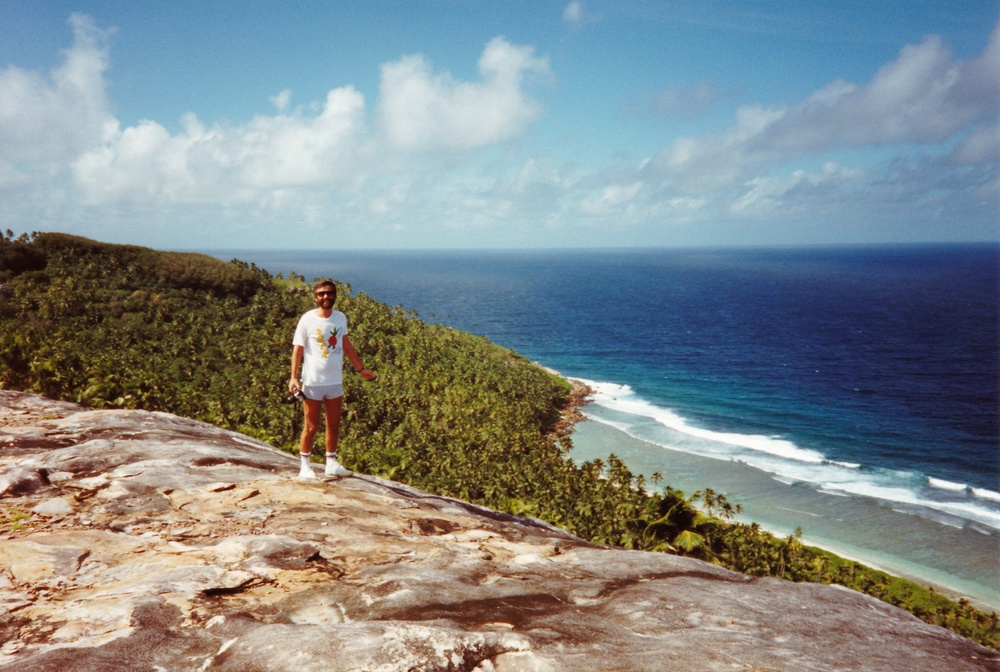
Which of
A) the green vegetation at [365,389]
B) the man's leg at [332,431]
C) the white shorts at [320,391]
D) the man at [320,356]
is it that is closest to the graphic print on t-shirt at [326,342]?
the man at [320,356]

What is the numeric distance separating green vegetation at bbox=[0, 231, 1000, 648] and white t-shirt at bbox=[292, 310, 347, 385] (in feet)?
36.9

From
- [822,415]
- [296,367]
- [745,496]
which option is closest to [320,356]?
[296,367]

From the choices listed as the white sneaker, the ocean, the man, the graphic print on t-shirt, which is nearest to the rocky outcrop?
the white sneaker

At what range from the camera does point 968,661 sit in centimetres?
592

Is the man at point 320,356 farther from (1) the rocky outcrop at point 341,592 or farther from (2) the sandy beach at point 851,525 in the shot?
(2) the sandy beach at point 851,525

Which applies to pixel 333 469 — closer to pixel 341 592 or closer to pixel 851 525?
pixel 341 592

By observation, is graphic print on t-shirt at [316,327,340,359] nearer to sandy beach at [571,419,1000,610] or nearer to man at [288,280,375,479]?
man at [288,280,375,479]

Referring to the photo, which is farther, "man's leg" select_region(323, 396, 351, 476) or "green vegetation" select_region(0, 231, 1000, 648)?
"green vegetation" select_region(0, 231, 1000, 648)

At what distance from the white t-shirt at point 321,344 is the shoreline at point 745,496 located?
3668 cm

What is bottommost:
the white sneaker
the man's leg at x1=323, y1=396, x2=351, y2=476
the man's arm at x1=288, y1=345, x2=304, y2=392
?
the white sneaker

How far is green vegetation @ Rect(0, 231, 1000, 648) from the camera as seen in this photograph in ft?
85.2

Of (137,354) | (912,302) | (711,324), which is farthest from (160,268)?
(912,302)

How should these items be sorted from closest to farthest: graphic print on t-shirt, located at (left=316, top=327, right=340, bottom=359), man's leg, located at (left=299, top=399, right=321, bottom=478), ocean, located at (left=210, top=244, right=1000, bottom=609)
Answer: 1. graphic print on t-shirt, located at (left=316, top=327, right=340, bottom=359)
2. man's leg, located at (left=299, top=399, right=321, bottom=478)
3. ocean, located at (left=210, top=244, right=1000, bottom=609)

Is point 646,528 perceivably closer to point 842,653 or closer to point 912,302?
point 842,653
